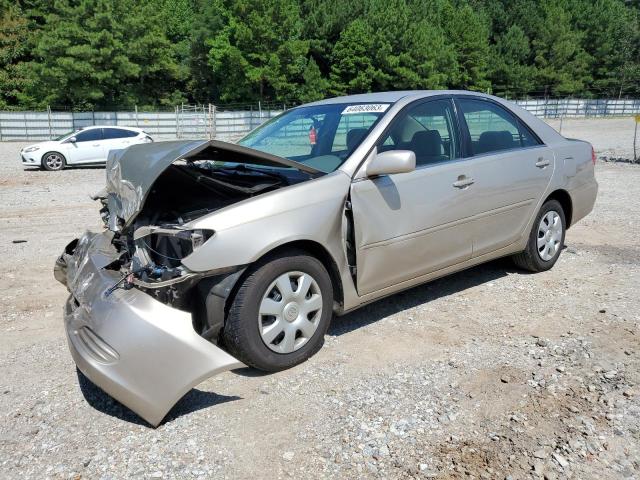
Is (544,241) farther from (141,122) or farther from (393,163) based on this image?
(141,122)

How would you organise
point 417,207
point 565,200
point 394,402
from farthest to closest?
1. point 565,200
2. point 417,207
3. point 394,402

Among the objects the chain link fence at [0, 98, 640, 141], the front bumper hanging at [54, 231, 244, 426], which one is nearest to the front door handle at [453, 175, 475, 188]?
the front bumper hanging at [54, 231, 244, 426]

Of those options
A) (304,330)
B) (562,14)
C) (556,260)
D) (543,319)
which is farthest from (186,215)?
(562,14)

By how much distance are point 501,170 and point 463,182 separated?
1.71ft

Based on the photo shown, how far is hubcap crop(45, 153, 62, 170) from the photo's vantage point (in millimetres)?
16391

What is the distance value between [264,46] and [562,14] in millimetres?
41327

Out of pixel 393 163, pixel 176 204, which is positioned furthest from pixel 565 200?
pixel 176 204

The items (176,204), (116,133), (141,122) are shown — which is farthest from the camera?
(141,122)

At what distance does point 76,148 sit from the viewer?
55.2ft

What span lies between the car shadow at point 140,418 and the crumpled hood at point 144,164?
1016 millimetres

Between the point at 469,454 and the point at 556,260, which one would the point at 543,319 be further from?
the point at 469,454

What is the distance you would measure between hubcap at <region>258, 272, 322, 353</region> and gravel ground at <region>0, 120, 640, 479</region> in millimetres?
222

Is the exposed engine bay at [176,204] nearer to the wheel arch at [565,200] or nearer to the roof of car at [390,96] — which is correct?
the roof of car at [390,96]

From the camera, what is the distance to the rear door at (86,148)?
16750mm
